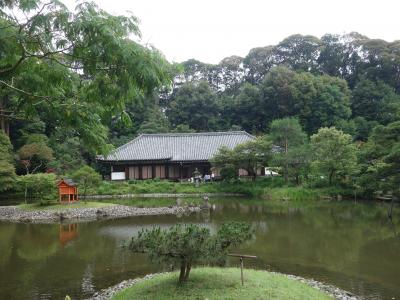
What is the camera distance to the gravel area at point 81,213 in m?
22.5

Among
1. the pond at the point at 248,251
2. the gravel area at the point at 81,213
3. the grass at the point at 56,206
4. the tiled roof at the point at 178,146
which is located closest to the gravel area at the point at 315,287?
the pond at the point at 248,251

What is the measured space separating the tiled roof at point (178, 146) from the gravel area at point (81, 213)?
15.2 meters

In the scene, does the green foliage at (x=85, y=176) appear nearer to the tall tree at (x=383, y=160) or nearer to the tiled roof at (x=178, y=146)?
the tiled roof at (x=178, y=146)

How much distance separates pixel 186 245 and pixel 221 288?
1.22 m

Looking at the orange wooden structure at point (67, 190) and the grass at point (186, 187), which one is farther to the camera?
the grass at point (186, 187)

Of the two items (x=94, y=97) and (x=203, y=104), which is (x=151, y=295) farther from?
(x=203, y=104)

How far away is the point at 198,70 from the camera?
71.9 metres

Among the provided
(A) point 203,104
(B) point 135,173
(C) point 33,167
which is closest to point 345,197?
(B) point 135,173

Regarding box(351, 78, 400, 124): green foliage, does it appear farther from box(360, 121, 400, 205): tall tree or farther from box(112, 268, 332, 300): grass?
box(112, 268, 332, 300): grass

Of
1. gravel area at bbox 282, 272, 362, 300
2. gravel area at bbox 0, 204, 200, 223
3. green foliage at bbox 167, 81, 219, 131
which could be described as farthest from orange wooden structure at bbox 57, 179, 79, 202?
green foliage at bbox 167, 81, 219, 131

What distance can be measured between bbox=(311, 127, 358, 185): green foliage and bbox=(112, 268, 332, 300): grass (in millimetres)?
21570

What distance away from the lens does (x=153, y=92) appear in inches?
182

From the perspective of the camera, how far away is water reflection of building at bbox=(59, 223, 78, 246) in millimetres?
16919

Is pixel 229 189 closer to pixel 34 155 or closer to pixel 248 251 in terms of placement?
pixel 34 155
